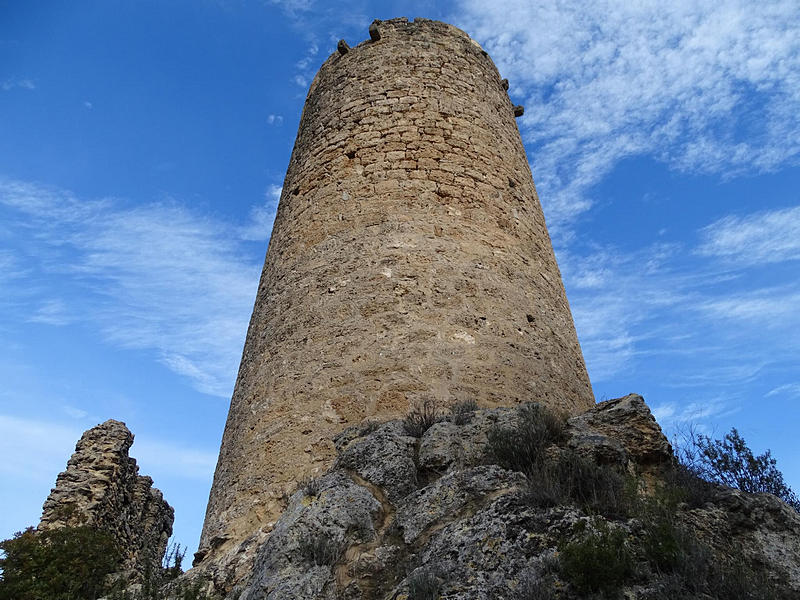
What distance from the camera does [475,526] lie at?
3.04 meters

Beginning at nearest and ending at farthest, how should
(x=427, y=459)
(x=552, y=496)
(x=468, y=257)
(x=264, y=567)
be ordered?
(x=552, y=496) < (x=264, y=567) < (x=427, y=459) < (x=468, y=257)

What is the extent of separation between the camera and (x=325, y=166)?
679cm

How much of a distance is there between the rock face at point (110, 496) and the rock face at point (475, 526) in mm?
3016

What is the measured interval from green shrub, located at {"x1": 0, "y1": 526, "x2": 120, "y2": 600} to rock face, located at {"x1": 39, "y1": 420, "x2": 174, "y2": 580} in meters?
0.34

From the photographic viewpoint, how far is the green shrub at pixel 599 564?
2504 mm

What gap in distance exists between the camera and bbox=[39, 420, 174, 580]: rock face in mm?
6812

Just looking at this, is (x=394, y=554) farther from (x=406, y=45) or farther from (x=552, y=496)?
(x=406, y=45)

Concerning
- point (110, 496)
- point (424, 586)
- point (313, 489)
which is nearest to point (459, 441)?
point (313, 489)

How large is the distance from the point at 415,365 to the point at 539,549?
236 cm

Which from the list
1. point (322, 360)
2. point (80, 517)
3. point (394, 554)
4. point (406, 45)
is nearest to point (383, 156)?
point (406, 45)

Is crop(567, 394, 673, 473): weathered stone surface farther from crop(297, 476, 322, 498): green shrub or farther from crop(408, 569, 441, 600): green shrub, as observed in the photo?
crop(297, 476, 322, 498): green shrub

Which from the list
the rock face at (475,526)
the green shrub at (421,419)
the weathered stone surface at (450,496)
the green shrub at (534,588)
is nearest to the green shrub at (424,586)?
the rock face at (475,526)

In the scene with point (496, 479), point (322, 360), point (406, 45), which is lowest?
point (496, 479)

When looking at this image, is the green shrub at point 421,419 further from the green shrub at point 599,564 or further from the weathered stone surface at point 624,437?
the green shrub at point 599,564
